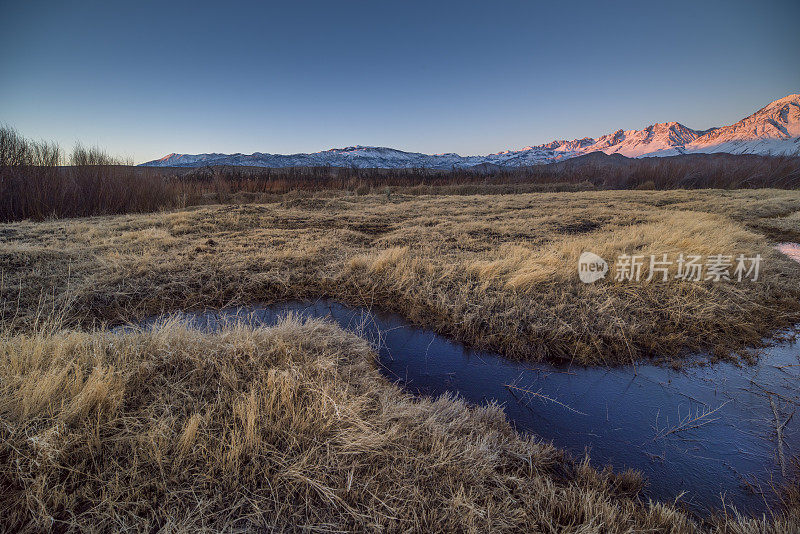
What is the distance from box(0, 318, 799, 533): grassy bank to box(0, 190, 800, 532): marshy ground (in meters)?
0.01

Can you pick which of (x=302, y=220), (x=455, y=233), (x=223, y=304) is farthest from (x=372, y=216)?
(x=223, y=304)

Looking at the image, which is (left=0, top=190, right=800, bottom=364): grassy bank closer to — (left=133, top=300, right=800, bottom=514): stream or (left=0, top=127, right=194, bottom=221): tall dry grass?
(left=133, top=300, right=800, bottom=514): stream

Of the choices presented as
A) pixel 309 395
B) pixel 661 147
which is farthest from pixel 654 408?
pixel 661 147

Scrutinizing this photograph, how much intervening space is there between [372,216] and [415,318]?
304 inches

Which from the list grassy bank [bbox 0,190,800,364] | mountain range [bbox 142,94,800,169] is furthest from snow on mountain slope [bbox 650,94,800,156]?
grassy bank [bbox 0,190,800,364]

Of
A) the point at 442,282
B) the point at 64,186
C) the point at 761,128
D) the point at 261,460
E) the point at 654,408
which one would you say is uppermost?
the point at 761,128

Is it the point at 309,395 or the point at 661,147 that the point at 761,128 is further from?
the point at 309,395

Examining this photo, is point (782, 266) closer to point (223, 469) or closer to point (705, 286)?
point (705, 286)

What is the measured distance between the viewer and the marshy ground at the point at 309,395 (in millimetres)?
1791

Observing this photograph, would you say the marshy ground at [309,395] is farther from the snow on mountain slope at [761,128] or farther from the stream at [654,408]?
the snow on mountain slope at [761,128]

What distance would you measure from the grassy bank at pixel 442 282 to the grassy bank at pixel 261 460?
1.94 m

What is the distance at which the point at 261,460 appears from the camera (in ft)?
6.66

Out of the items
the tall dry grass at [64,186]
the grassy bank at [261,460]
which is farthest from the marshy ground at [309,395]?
the tall dry grass at [64,186]

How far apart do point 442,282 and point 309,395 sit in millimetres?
3396
